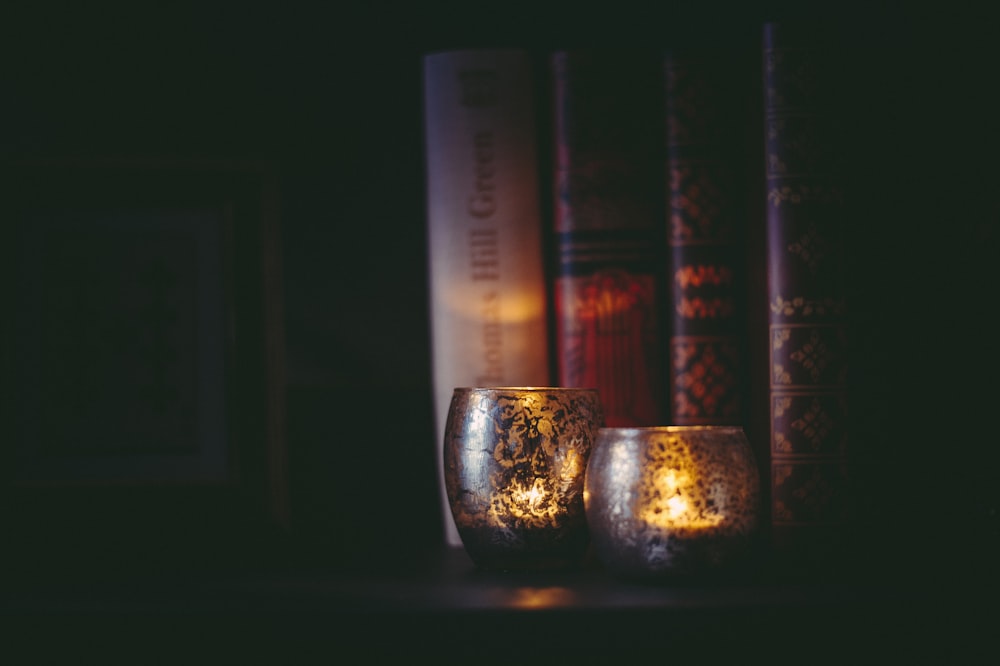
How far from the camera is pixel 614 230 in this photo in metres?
0.69

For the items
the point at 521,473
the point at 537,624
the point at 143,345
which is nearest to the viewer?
the point at 537,624

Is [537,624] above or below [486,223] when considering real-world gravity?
below

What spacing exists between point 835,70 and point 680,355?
0.64 ft

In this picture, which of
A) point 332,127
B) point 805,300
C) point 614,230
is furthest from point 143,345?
point 805,300

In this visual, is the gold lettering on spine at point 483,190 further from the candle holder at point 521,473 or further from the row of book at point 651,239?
the candle holder at point 521,473

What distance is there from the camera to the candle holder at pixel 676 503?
57 centimetres

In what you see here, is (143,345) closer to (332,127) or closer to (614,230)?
(332,127)

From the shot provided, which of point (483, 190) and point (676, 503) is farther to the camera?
point (483, 190)

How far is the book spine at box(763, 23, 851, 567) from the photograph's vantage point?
2.08ft

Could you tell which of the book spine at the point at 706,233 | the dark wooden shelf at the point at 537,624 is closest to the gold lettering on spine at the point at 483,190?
the book spine at the point at 706,233

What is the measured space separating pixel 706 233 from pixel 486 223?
14 centimetres

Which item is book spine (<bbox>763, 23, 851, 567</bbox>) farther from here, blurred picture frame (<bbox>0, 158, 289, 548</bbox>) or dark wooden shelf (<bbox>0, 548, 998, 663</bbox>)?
blurred picture frame (<bbox>0, 158, 289, 548</bbox>)

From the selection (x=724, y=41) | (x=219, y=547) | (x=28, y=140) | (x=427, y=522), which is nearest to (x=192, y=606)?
(x=219, y=547)

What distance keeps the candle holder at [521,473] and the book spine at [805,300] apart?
0.39 feet
